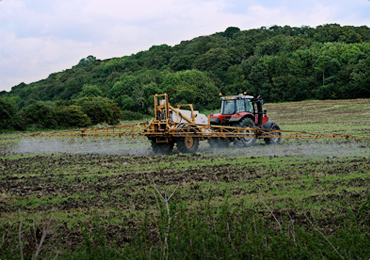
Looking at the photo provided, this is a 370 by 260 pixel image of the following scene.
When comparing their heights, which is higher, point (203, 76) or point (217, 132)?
point (203, 76)

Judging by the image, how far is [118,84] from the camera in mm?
78688

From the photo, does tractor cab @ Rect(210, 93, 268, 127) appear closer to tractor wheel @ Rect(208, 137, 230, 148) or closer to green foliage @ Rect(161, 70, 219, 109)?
tractor wheel @ Rect(208, 137, 230, 148)

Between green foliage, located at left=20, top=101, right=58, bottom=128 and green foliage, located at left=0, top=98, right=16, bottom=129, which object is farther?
green foliage, located at left=20, top=101, right=58, bottom=128

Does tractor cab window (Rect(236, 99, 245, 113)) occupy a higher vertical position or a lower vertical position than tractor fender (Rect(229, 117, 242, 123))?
higher

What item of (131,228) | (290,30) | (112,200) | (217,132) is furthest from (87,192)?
(290,30)

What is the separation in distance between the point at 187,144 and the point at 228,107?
11.5 ft

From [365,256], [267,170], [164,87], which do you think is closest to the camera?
[365,256]

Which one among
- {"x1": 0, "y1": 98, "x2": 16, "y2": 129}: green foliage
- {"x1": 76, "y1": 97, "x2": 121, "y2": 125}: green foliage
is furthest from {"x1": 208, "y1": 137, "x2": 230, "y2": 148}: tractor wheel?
{"x1": 76, "y1": 97, "x2": 121, "y2": 125}: green foliage

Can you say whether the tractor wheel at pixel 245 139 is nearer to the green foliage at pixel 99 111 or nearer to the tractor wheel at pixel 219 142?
the tractor wheel at pixel 219 142

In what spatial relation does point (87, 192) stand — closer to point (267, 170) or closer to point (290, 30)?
point (267, 170)

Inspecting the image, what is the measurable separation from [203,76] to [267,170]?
234 feet

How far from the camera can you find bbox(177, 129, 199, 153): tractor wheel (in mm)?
17297

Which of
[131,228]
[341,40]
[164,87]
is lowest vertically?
[131,228]

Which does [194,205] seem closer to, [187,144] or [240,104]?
[187,144]
